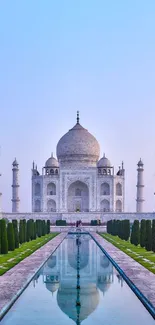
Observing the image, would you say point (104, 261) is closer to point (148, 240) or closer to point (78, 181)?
point (148, 240)

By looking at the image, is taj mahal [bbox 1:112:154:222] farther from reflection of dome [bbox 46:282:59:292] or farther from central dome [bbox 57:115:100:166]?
reflection of dome [bbox 46:282:59:292]

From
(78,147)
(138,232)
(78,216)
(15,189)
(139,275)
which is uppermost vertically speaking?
(78,147)

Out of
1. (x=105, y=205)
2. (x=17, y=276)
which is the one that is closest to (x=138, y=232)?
(x=17, y=276)

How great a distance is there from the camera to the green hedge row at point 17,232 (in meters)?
15.0

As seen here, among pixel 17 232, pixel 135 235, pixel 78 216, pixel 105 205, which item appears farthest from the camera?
pixel 105 205

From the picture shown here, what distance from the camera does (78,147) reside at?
4094cm

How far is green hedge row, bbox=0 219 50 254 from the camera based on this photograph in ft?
49.3

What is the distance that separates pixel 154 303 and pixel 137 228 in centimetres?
1179

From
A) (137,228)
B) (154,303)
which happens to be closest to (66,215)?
(137,228)

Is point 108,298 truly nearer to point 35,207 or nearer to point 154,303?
point 154,303

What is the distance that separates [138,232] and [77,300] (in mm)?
11072

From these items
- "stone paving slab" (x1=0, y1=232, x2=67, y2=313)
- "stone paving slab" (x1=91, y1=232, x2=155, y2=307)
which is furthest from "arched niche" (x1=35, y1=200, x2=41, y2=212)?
"stone paving slab" (x1=91, y1=232, x2=155, y2=307)

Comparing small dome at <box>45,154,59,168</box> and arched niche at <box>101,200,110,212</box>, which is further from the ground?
small dome at <box>45,154,59,168</box>

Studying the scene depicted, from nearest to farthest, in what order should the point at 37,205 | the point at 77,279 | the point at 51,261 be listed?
the point at 77,279 → the point at 51,261 → the point at 37,205
